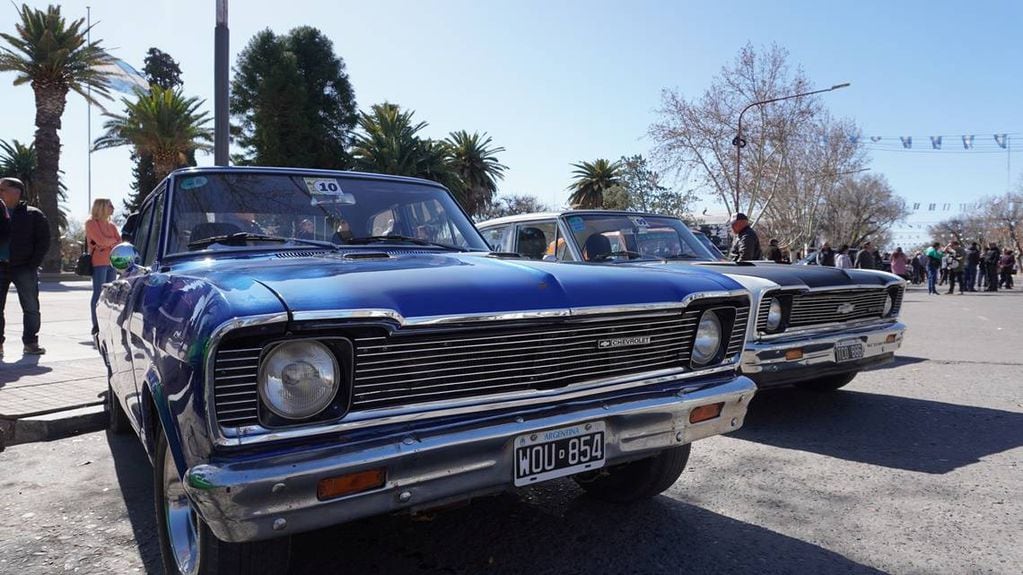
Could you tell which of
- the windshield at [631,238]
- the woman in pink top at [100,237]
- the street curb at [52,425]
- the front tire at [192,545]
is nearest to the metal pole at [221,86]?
the woman in pink top at [100,237]

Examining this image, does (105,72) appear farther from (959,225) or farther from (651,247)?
(959,225)

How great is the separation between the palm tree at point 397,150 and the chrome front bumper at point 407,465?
36608 mm

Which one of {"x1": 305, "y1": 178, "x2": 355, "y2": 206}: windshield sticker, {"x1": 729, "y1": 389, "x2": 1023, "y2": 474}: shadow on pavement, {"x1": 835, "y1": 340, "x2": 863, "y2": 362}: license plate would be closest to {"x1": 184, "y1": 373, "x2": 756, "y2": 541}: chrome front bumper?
{"x1": 305, "y1": 178, "x2": 355, "y2": 206}: windshield sticker

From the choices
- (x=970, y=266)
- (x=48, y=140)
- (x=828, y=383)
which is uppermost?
(x=48, y=140)

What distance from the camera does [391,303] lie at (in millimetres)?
1996

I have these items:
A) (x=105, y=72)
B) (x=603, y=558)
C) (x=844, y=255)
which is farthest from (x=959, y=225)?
(x=603, y=558)

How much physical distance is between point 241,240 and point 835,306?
4.06 meters

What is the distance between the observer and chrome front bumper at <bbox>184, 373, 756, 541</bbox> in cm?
177

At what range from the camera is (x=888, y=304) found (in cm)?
539

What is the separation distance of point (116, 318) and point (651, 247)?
412cm

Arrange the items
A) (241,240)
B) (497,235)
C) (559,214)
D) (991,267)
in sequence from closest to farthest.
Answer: (241,240) < (559,214) < (497,235) < (991,267)

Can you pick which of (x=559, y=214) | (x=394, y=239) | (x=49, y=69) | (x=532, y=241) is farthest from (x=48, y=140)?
(x=394, y=239)

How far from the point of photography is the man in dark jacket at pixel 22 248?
655 centimetres

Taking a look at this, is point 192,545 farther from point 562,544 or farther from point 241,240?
point 562,544
